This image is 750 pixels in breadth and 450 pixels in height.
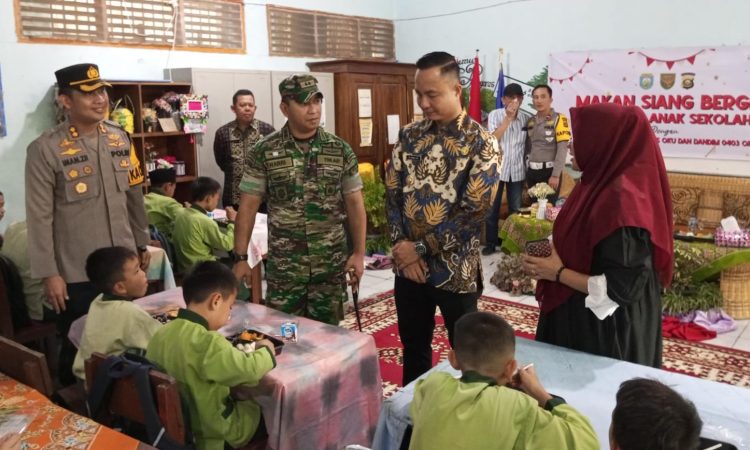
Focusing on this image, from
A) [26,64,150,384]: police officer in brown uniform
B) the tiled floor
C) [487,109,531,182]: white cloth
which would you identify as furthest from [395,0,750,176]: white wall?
[26,64,150,384]: police officer in brown uniform

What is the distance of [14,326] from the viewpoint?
11.0 ft

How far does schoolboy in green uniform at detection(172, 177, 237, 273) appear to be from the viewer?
164 inches

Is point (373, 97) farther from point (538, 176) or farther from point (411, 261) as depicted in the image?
point (411, 261)

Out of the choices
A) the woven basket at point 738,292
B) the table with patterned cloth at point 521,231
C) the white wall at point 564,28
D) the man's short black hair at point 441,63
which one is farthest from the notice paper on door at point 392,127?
the man's short black hair at point 441,63

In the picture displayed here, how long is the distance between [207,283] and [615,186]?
52.5 inches

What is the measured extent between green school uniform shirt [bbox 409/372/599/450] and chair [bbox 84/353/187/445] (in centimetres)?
75

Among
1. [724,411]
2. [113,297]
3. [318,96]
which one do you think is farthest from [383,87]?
[724,411]

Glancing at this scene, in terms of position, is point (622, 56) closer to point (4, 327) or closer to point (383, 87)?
point (383, 87)

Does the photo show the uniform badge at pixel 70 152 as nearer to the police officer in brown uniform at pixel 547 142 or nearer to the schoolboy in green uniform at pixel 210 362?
the schoolboy in green uniform at pixel 210 362

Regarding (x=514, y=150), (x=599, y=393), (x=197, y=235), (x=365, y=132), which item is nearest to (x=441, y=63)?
(x=599, y=393)

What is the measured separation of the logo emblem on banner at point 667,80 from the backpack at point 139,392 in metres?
5.91

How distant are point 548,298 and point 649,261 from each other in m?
0.36

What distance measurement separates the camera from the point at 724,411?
5.44 feet

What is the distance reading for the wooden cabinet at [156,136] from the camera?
5.28 m
